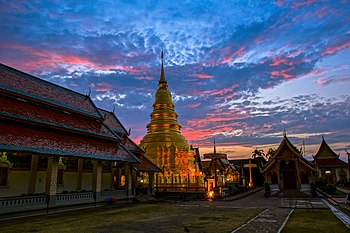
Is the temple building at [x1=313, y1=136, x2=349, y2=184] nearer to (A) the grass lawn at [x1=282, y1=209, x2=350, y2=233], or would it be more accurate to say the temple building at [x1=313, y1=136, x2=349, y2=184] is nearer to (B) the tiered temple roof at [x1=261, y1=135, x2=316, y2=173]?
(B) the tiered temple roof at [x1=261, y1=135, x2=316, y2=173]

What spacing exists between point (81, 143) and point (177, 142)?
2016cm

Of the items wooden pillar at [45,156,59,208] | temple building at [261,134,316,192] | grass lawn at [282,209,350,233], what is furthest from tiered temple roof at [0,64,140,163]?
temple building at [261,134,316,192]

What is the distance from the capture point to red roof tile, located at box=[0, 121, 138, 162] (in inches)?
565

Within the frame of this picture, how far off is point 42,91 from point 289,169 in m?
27.0

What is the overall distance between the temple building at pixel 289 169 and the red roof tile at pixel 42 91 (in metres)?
20.5

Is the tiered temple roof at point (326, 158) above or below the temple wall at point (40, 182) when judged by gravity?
above

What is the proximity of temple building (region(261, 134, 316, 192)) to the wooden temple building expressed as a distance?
16000 millimetres

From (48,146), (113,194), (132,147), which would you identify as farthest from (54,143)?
(132,147)

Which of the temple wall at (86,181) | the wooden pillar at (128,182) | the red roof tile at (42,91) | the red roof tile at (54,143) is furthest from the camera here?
the wooden pillar at (128,182)

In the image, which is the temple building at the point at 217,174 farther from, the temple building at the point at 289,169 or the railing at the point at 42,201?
the railing at the point at 42,201

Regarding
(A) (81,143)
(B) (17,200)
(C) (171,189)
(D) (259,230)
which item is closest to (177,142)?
(C) (171,189)

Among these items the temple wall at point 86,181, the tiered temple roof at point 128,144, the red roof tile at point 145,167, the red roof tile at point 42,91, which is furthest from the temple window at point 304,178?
the red roof tile at point 42,91

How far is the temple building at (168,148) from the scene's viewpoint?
35406 millimetres

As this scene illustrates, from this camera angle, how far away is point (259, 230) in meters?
9.86
